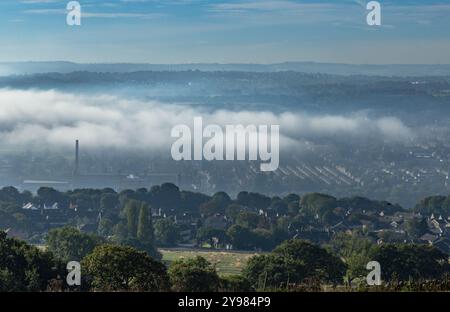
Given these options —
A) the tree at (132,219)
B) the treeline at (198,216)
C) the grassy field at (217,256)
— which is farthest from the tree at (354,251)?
the tree at (132,219)

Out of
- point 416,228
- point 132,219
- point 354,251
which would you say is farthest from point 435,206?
point 354,251

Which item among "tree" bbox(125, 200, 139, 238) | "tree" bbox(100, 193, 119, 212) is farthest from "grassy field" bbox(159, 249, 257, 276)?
"tree" bbox(100, 193, 119, 212)

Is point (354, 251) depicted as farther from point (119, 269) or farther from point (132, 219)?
point (119, 269)

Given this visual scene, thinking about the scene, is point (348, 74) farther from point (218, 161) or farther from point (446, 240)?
point (446, 240)

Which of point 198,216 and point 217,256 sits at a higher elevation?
point 198,216
